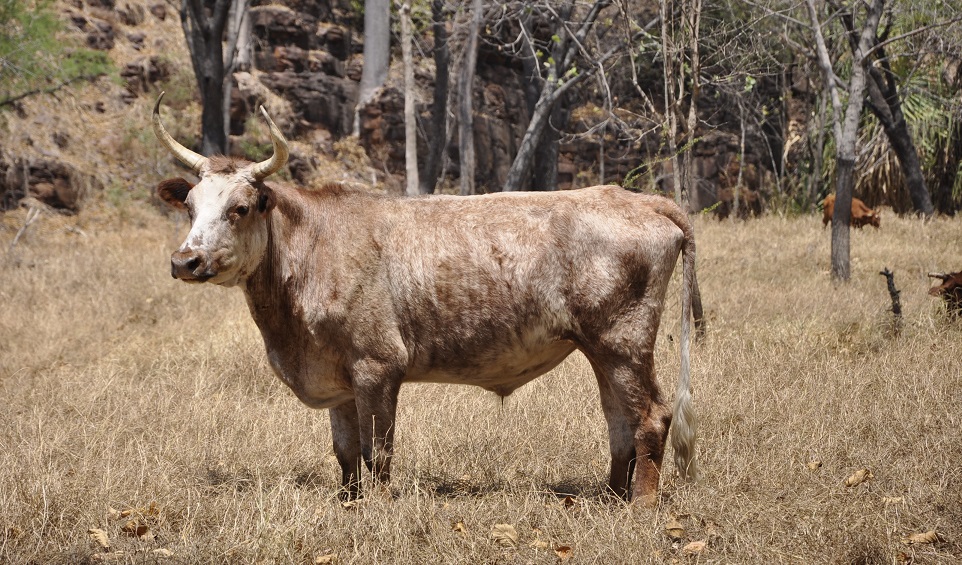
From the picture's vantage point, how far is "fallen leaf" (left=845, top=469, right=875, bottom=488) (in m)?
5.23

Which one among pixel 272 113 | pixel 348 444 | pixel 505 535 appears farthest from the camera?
pixel 272 113

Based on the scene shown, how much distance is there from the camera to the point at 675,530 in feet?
15.3

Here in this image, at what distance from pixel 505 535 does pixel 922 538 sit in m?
2.02

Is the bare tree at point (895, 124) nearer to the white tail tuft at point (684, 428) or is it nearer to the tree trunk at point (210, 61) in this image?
the tree trunk at point (210, 61)

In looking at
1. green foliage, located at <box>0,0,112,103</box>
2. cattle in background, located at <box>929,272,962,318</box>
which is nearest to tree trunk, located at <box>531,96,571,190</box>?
green foliage, located at <box>0,0,112,103</box>

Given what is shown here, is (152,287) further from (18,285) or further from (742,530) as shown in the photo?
(742,530)

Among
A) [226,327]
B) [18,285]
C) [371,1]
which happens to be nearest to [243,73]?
[371,1]

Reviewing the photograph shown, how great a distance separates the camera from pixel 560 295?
16.8 feet

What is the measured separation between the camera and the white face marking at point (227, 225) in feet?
15.9

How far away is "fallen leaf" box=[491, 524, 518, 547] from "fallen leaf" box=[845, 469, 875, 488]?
2.01 m

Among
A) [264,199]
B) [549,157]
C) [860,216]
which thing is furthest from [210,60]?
[860,216]

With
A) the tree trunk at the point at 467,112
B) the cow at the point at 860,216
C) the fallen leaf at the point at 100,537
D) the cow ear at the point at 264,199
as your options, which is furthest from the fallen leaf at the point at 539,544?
the cow at the point at 860,216

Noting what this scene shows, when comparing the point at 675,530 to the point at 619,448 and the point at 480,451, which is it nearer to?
the point at 619,448

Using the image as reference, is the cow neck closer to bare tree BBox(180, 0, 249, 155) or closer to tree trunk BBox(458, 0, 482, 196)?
bare tree BBox(180, 0, 249, 155)
